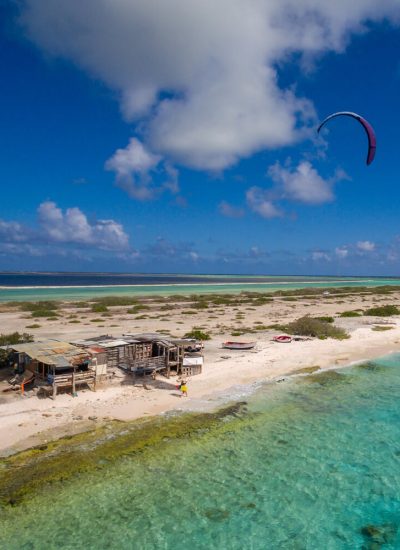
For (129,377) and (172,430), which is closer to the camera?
(172,430)

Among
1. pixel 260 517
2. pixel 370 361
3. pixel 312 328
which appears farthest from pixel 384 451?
pixel 312 328

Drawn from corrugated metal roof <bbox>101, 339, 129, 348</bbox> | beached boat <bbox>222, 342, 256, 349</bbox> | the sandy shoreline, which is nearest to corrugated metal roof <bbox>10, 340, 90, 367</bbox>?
the sandy shoreline

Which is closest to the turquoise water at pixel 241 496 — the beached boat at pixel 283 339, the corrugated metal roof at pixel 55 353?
the corrugated metal roof at pixel 55 353

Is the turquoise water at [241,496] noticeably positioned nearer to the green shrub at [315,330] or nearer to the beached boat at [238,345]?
the beached boat at [238,345]

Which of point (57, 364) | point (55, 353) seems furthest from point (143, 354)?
point (57, 364)

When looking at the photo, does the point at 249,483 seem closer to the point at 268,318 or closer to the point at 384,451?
the point at 384,451

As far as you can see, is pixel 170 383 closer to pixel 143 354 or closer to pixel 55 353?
pixel 143 354
